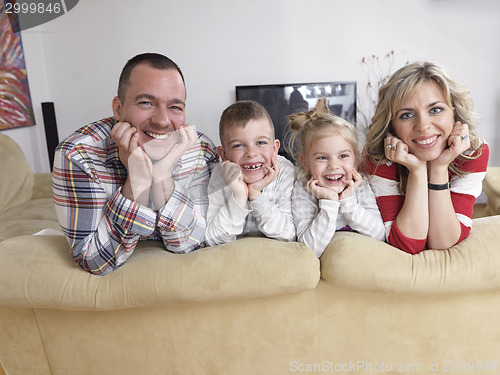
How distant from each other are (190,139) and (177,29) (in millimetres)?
3185

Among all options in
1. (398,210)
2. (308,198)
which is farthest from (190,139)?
(398,210)

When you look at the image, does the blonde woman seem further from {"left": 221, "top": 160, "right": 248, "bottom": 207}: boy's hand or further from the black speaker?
the black speaker

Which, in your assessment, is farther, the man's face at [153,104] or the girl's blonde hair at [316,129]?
the girl's blonde hair at [316,129]

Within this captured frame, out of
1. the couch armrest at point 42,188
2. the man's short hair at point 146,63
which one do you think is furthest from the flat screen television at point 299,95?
the man's short hair at point 146,63

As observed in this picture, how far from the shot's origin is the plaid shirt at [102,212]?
1.00m

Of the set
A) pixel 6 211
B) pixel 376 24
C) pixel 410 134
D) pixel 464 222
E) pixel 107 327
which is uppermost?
pixel 376 24

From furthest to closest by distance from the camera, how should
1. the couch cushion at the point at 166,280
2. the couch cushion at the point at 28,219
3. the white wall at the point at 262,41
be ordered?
the white wall at the point at 262,41 → the couch cushion at the point at 28,219 → the couch cushion at the point at 166,280

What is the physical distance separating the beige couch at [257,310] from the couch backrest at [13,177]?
1848 mm

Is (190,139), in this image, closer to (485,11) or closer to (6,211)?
(6,211)

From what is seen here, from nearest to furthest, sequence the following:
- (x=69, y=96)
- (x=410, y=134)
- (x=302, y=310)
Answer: (x=302, y=310) < (x=410, y=134) < (x=69, y=96)

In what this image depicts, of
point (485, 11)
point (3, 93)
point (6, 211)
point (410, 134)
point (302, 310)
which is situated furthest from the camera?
point (485, 11)

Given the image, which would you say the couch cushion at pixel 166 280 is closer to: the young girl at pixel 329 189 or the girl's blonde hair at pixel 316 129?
the young girl at pixel 329 189

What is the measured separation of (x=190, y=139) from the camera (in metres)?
1.09

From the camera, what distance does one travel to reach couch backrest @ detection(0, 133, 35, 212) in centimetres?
264
